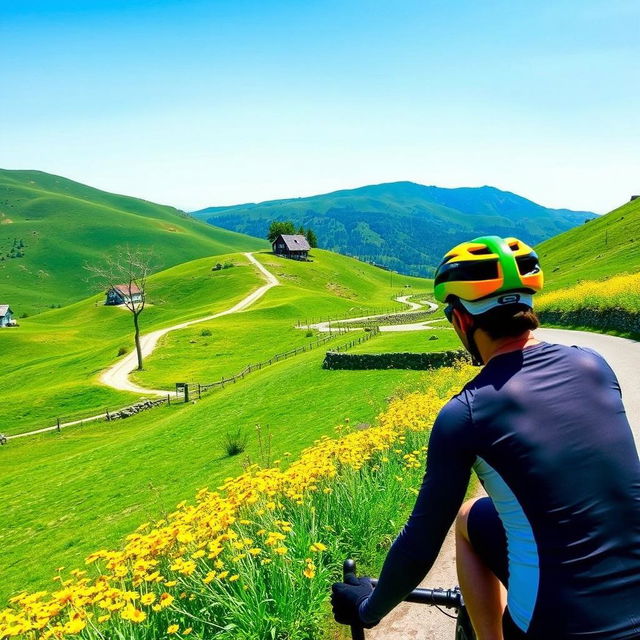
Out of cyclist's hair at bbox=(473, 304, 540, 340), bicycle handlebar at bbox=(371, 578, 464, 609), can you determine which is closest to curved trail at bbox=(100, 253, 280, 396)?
bicycle handlebar at bbox=(371, 578, 464, 609)

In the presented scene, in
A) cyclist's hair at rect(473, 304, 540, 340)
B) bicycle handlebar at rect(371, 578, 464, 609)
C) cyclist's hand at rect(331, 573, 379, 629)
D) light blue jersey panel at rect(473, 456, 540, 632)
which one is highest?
cyclist's hair at rect(473, 304, 540, 340)

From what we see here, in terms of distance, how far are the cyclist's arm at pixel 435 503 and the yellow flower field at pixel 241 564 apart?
2.57 meters

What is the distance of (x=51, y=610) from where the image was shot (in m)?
4.82

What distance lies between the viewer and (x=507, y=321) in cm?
317

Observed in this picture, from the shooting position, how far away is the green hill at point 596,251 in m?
57.9

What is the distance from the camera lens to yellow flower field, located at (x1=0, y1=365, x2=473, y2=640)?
5.00 meters

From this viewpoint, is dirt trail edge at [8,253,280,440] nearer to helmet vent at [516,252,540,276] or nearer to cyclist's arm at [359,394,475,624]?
cyclist's arm at [359,394,475,624]

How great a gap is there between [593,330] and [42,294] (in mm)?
198106

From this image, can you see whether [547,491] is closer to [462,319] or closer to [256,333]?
[462,319]

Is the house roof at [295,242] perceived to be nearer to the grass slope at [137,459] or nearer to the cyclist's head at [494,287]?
the grass slope at [137,459]

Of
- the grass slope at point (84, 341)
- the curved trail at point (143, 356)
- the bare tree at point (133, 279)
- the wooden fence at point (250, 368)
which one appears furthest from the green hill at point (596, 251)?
the grass slope at point (84, 341)

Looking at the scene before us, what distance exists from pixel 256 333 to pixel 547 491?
220 feet

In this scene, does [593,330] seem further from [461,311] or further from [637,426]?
[461,311]

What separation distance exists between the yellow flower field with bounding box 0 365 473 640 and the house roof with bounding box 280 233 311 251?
13749cm
